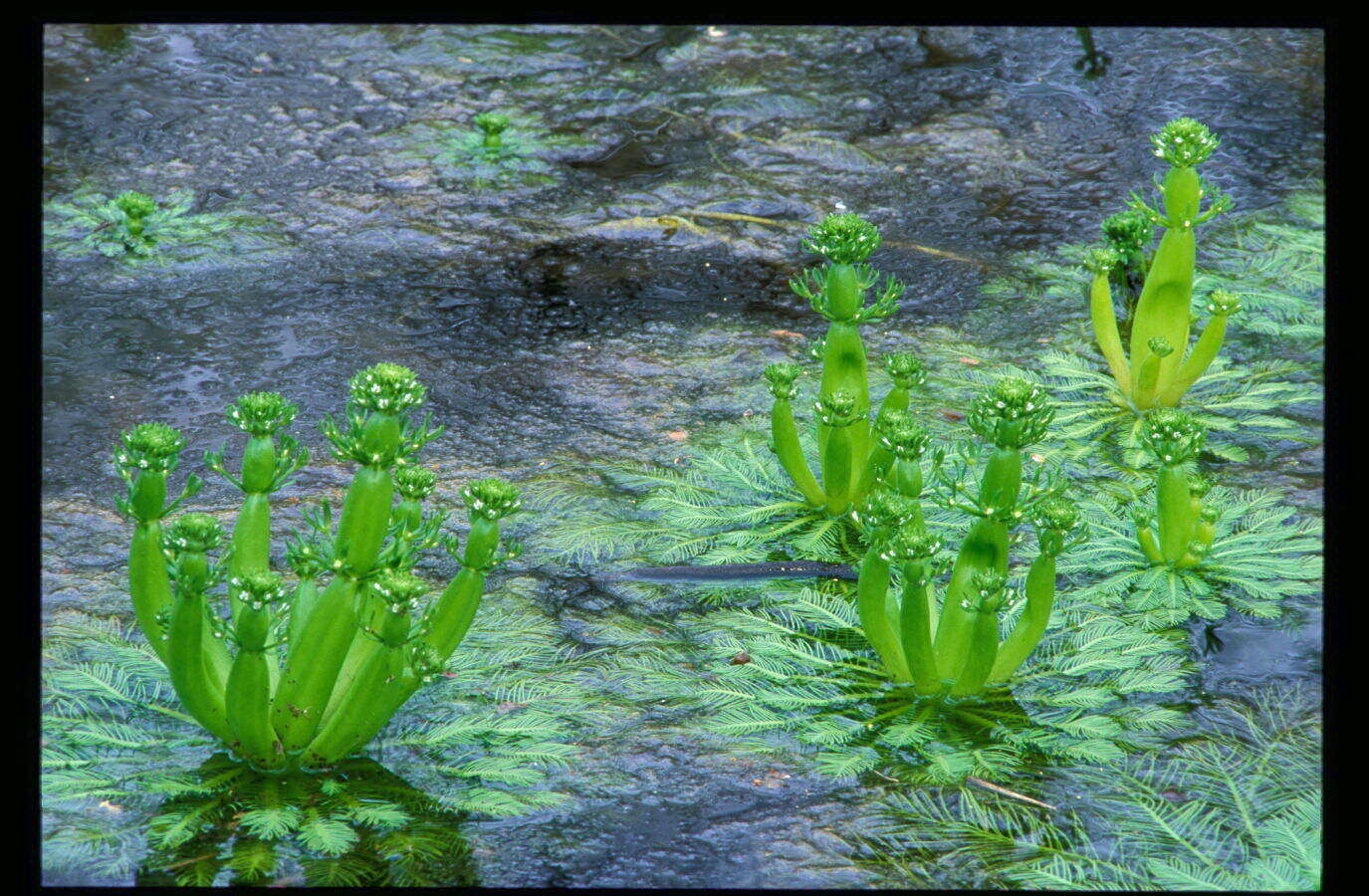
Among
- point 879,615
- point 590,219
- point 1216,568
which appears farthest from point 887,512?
point 590,219

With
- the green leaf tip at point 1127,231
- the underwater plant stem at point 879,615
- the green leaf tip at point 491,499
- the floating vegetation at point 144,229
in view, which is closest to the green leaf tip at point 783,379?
the underwater plant stem at point 879,615

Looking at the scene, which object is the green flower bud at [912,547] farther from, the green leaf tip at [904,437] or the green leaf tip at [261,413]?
the green leaf tip at [261,413]

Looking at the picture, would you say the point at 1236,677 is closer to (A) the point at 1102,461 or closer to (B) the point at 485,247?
(A) the point at 1102,461

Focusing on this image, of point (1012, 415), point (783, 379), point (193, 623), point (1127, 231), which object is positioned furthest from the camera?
point (1127, 231)

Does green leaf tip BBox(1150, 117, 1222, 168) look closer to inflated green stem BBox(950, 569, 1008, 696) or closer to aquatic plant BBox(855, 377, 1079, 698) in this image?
aquatic plant BBox(855, 377, 1079, 698)

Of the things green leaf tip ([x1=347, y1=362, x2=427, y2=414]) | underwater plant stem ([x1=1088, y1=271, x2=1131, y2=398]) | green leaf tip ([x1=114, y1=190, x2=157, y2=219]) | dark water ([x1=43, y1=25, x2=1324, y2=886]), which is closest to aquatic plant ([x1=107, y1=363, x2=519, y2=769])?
green leaf tip ([x1=347, y1=362, x2=427, y2=414])

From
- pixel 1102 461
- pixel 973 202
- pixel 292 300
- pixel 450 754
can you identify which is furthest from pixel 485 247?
pixel 450 754

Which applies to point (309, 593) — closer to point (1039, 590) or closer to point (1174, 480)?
→ point (1039, 590)
